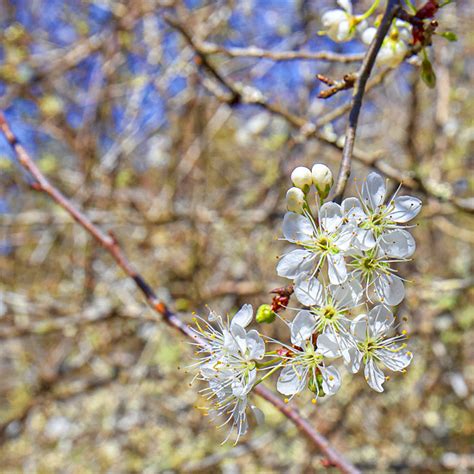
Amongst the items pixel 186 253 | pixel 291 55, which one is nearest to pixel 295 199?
pixel 291 55

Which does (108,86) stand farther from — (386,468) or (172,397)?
(386,468)

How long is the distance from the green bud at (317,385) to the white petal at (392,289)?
0.50 ft

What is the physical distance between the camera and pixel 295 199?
2.91 feet

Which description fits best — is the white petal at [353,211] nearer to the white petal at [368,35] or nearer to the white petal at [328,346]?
the white petal at [328,346]

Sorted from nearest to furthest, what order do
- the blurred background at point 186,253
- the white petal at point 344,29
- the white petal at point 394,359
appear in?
the white petal at point 394,359
the white petal at point 344,29
the blurred background at point 186,253

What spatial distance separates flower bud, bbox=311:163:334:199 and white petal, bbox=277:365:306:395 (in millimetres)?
272

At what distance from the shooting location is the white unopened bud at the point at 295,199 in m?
0.88

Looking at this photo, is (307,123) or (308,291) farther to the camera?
(307,123)

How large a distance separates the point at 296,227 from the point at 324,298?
140 millimetres

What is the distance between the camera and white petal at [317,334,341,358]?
0.78 metres

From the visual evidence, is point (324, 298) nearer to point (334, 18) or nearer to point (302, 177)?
point (302, 177)

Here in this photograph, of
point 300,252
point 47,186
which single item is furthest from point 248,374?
point 47,186

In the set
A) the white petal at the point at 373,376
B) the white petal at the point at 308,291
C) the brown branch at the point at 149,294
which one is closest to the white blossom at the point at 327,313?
the white petal at the point at 308,291

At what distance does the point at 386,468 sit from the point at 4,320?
6.13 ft
